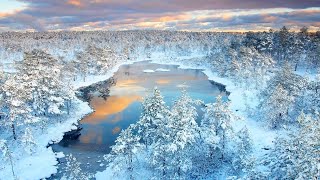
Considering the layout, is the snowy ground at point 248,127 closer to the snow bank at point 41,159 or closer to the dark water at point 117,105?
the dark water at point 117,105

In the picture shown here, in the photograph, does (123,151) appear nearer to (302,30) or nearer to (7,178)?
(7,178)

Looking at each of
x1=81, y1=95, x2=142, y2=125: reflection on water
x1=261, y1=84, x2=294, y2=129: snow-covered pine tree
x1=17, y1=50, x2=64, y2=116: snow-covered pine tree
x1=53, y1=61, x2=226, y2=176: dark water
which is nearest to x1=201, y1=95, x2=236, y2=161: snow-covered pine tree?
x1=261, y1=84, x2=294, y2=129: snow-covered pine tree

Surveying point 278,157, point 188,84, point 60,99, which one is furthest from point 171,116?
point 188,84

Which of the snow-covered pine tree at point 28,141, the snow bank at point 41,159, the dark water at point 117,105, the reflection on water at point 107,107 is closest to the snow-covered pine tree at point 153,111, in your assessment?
the dark water at point 117,105

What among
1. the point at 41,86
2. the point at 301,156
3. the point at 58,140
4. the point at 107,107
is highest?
the point at 301,156

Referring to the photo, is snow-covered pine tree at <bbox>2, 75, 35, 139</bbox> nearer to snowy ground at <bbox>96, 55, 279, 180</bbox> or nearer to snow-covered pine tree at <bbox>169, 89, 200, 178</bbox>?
snowy ground at <bbox>96, 55, 279, 180</bbox>

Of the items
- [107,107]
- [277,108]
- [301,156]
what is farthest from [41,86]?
[301,156]

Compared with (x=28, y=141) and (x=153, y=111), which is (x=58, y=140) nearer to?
(x=28, y=141)

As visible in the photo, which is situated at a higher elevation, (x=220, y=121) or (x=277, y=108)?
(x=220, y=121)
